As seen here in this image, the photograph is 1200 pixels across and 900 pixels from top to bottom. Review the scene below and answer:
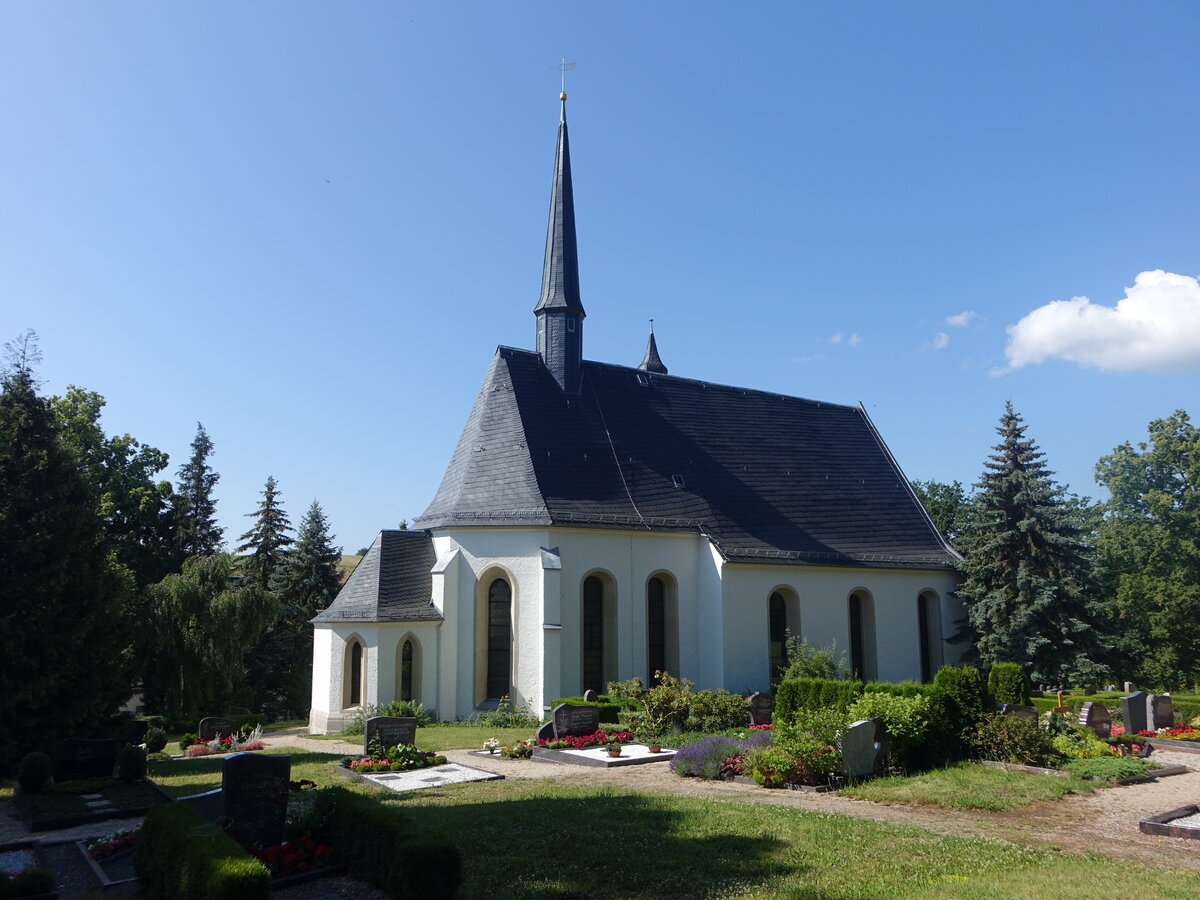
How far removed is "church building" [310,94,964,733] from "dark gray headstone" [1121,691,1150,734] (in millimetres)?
9725

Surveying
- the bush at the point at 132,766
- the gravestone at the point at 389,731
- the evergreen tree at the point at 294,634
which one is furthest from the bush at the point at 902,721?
the evergreen tree at the point at 294,634

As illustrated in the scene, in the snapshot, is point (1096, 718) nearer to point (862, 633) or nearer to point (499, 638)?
point (862, 633)

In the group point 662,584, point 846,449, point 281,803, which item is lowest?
point 281,803

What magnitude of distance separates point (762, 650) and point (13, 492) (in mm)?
21098

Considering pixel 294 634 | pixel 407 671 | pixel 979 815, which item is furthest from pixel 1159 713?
pixel 294 634

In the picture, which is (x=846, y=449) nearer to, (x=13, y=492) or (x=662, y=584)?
(x=662, y=584)

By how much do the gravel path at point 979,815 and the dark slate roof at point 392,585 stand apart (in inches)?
380

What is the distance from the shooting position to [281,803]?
9812 mm

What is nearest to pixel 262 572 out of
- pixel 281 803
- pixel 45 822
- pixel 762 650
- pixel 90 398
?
pixel 90 398

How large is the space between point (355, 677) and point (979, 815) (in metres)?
19.1

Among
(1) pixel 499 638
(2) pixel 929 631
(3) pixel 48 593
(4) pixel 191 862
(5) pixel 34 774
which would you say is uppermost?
(3) pixel 48 593

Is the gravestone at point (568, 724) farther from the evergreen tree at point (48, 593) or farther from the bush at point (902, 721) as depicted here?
the evergreen tree at point (48, 593)

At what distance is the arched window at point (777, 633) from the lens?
28.8 metres

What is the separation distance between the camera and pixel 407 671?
2622 centimetres
